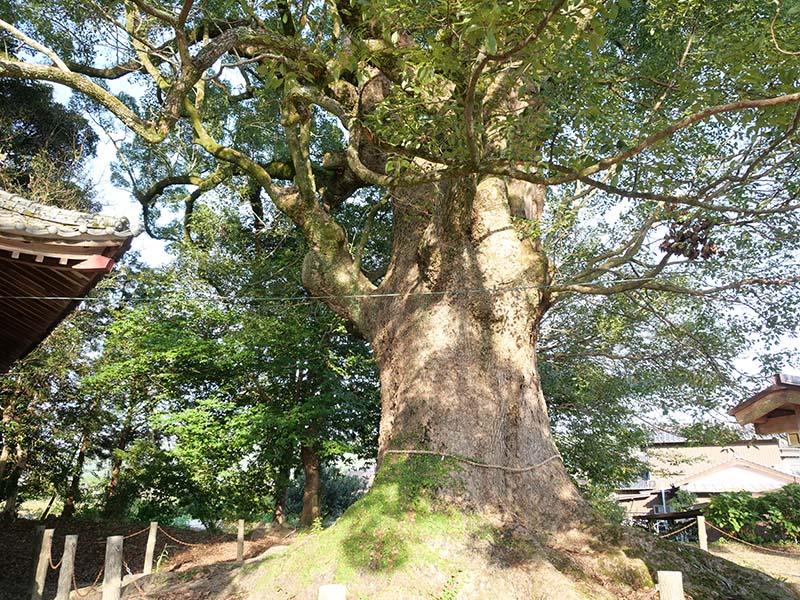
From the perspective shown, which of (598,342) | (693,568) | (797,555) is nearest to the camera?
(693,568)

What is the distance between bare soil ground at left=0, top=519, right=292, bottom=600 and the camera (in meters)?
9.82

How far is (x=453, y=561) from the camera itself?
484 centimetres

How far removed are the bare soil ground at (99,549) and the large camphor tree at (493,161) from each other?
17.8 ft

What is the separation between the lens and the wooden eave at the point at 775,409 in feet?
Answer: 13.6

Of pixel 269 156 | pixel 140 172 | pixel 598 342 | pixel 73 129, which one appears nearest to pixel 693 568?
pixel 598 342

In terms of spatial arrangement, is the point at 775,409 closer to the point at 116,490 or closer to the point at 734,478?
the point at 116,490

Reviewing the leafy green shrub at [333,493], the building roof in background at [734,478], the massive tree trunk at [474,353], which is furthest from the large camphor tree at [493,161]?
the building roof in background at [734,478]

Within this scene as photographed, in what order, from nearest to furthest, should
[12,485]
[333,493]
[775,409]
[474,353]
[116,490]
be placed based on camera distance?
[775,409] < [474,353] < [12,485] < [116,490] < [333,493]

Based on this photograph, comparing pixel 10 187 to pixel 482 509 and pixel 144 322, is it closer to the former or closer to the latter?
pixel 144 322

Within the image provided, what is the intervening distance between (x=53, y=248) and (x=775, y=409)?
225 inches

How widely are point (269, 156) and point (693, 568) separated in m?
11.2

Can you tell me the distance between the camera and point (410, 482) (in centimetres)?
557

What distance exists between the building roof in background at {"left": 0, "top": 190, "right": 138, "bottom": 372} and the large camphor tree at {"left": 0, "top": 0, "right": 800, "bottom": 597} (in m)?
1.73

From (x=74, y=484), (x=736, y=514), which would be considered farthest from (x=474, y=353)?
(x=74, y=484)
